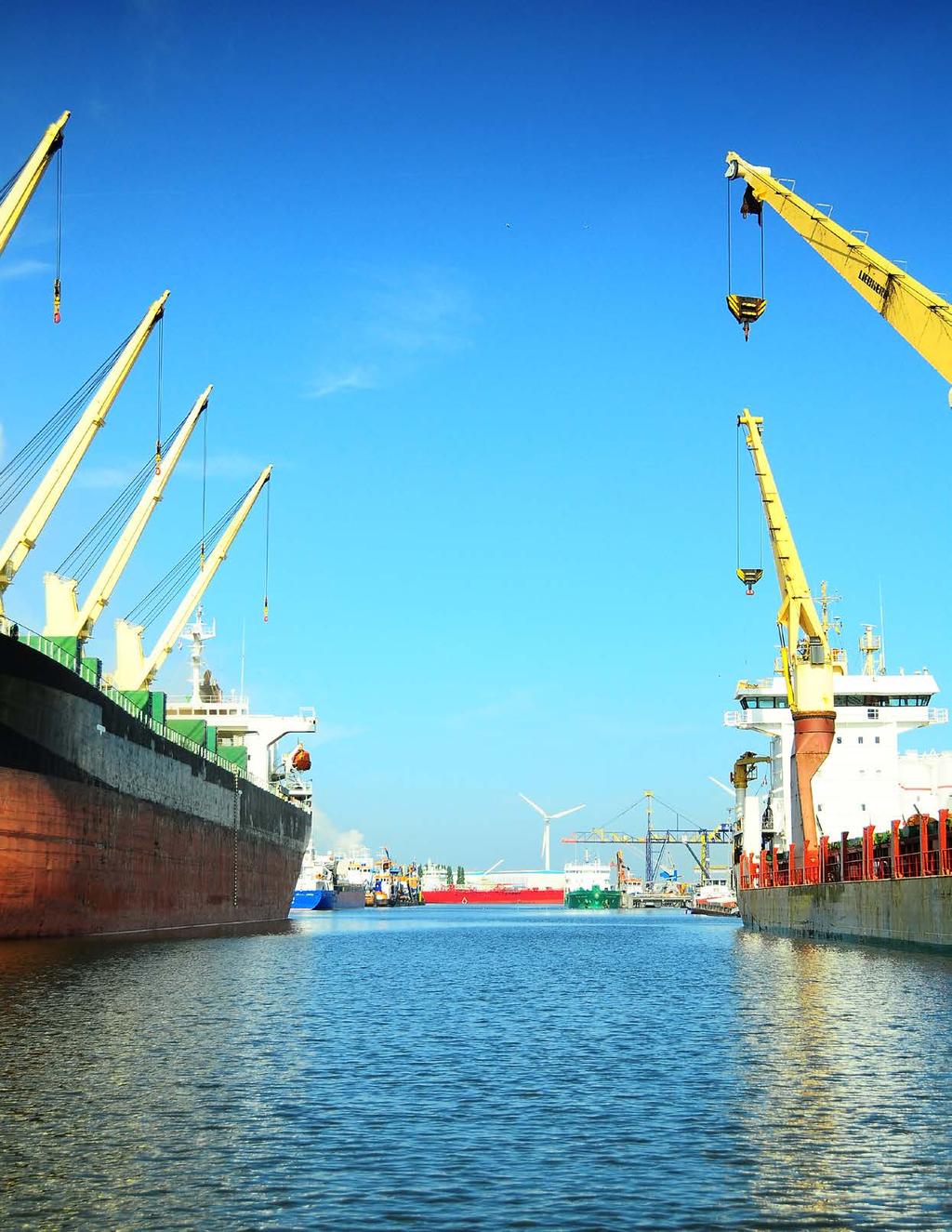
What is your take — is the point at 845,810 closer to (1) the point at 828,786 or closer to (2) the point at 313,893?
(1) the point at 828,786

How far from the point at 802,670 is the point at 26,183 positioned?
38.5 meters

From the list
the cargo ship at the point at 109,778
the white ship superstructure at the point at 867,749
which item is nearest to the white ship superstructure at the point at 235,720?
the cargo ship at the point at 109,778

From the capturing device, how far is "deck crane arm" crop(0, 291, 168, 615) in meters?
53.6

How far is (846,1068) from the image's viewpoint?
18.5m

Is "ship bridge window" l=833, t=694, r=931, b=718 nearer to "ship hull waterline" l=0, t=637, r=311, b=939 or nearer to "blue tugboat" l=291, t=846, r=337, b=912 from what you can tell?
"ship hull waterline" l=0, t=637, r=311, b=939

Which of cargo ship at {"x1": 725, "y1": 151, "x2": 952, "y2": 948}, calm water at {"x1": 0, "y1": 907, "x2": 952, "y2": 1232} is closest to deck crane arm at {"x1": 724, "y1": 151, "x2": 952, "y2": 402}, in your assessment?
cargo ship at {"x1": 725, "y1": 151, "x2": 952, "y2": 948}

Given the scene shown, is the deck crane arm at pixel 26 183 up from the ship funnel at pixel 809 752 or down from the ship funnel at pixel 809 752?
up

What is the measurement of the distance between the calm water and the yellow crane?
26.2 metres

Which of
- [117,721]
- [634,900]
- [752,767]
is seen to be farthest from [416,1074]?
[634,900]

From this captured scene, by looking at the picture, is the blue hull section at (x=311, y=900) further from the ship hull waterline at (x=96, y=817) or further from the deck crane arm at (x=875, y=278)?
the deck crane arm at (x=875, y=278)

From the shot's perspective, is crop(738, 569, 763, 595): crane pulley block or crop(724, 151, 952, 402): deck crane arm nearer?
crop(724, 151, 952, 402): deck crane arm

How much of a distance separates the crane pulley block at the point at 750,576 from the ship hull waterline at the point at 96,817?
30.1 meters

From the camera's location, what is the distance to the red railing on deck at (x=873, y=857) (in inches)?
1592

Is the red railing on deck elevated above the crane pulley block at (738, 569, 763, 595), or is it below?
below
